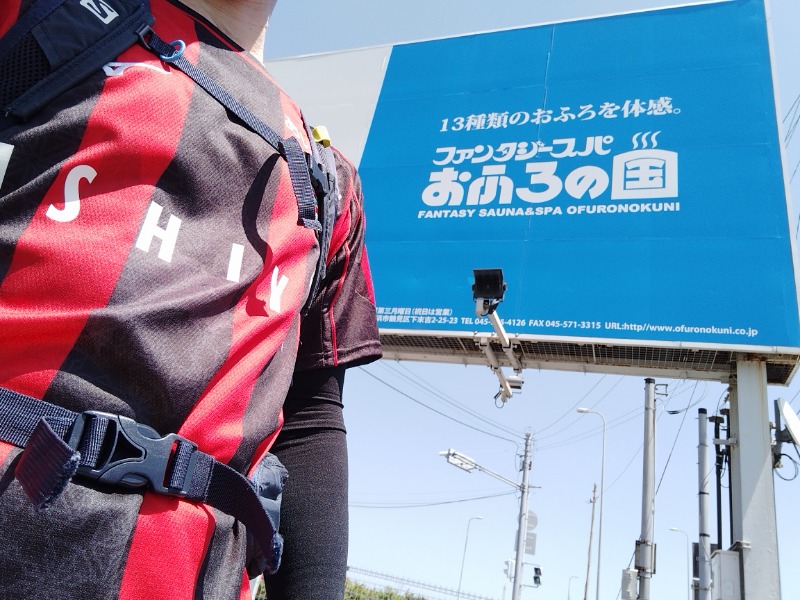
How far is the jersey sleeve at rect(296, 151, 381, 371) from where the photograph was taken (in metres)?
0.84

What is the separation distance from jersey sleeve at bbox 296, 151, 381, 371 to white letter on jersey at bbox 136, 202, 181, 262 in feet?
0.89

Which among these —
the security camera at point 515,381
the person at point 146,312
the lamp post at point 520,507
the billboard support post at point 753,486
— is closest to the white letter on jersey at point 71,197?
the person at point 146,312

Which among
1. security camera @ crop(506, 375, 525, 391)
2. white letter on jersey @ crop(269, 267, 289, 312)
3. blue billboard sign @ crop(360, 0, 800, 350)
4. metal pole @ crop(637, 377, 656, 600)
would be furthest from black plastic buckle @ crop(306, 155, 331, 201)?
metal pole @ crop(637, 377, 656, 600)

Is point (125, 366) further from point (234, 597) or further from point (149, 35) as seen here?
point (149, 35)

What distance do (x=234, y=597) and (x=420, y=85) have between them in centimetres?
724

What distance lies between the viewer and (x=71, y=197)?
1.63ft

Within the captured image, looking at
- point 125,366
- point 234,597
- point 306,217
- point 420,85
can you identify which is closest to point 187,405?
point 125,366

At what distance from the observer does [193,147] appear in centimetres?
58

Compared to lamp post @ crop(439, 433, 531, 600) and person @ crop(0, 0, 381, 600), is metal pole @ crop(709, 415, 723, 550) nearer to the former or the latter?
person @ crop(0, 0, 381, 600)

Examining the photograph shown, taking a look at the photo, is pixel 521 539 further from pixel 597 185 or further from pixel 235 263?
pixel 235 263

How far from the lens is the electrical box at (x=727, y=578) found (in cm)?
475

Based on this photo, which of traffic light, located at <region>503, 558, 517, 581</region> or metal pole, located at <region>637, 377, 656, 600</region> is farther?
traffic light, located at <region>503, 558, 517, 581</region>

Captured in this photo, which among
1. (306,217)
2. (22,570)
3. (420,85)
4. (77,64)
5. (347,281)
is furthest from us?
(420,85)

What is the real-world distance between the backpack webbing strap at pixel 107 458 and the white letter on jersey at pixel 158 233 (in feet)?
0.46
